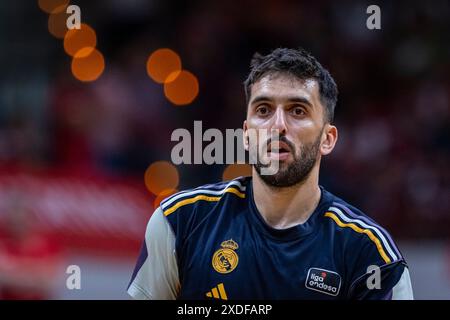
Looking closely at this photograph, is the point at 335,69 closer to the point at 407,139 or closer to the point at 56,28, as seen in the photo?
the point at 407,139

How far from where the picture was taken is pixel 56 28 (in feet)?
41.0

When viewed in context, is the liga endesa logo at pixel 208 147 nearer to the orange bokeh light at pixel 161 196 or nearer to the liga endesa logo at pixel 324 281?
the orange bokeh light at pixel 161 196

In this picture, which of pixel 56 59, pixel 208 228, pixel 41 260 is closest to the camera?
pixel 208 228

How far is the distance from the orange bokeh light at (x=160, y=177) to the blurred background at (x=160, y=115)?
25 millimetres

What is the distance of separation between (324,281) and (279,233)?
39 cm

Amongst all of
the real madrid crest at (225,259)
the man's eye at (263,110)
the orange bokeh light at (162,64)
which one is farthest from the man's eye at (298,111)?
the orange bokeh light at (162,64)

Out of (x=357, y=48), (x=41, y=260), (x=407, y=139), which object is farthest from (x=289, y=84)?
(x=357, y=48)

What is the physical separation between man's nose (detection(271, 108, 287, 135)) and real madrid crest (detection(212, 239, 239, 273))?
697 millimetres

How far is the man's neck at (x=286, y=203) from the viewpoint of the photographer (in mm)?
4547

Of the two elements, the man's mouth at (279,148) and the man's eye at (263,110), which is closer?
the man's mouth at (279,148)

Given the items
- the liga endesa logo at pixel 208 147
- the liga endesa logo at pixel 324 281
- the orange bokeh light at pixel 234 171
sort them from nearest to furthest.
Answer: the liga endesa logo at pixel 324 281, the liga endesa logo at pixel 208 147, the orange bokeh light at pixel 234 171

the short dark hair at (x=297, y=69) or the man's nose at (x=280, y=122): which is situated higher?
the short dark hair at (x=297, y=69)
